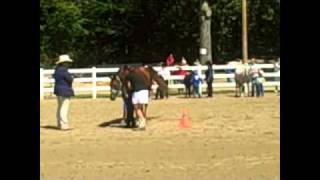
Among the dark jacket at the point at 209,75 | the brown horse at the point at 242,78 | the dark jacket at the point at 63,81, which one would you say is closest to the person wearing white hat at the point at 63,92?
the dark jacket at the point at 63,81

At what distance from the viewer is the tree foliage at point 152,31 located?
54.7 meters

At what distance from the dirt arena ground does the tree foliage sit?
30910 mm

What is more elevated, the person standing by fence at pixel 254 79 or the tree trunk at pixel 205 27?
the tree trunk at pixel 205 27

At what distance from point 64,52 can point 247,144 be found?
138 ft

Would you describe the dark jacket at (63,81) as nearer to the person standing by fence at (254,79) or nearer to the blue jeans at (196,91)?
the blue jeans at (196,91)

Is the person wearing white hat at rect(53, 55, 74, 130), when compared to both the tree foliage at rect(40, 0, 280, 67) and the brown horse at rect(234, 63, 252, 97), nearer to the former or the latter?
the brown horse at rect(234, 63, 252, 97)

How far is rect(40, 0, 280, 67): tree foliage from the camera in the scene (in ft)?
180

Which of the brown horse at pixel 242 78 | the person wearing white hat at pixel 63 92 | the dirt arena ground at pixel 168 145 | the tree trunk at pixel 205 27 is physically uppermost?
the tree trunk at pixel 205 27

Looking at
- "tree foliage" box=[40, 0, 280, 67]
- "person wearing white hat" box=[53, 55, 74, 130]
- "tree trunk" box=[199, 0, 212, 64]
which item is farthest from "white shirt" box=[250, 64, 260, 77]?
"tree foliage" box=[40, 0, 280, 67]

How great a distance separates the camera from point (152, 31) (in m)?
57.4

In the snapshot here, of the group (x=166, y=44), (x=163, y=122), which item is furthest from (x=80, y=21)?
(x=163, y=122)

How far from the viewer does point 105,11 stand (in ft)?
188

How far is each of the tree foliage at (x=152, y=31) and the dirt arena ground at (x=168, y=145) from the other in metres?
30.9
